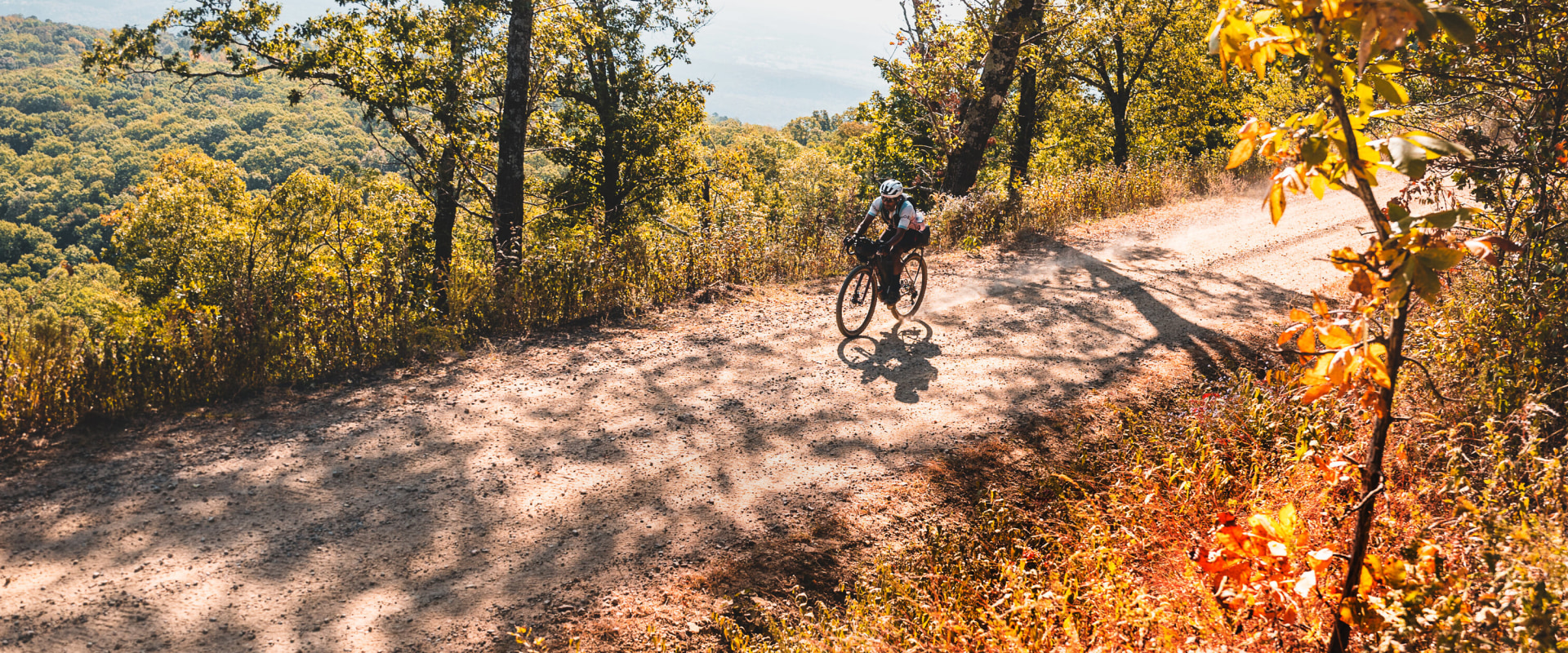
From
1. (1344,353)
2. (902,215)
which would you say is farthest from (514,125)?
(1344,353)

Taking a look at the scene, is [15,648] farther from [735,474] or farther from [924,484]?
[924,484]

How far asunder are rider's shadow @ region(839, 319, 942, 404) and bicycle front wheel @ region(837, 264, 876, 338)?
0.44ft

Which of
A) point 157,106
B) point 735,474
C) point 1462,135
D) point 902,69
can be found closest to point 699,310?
point 735,474

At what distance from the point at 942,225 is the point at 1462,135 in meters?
7.96

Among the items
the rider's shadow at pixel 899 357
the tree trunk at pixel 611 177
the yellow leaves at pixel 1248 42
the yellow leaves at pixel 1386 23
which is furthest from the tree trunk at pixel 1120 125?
the yellow leaves at pixel 1386 23

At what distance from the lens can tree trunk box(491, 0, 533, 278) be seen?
394 inches

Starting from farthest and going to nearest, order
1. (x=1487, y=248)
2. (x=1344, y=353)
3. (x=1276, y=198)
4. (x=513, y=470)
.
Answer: (x=513, y=470)
(x=1344, y=353)
(x=1276, y=198)
(x=1487, y=248)

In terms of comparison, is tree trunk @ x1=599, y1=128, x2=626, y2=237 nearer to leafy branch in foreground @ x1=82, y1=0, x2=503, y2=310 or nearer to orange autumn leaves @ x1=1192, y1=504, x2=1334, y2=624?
leafy branch in foreground @ x1=82, y1=0, x2=503, y2=310

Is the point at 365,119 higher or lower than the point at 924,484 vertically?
higher

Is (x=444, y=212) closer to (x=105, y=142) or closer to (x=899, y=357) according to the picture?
(x=899, y=357)

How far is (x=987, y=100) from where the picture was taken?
1372 centimetres

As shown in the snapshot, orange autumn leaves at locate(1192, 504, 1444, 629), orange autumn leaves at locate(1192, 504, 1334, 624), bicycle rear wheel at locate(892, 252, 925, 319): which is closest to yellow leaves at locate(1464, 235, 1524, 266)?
orange autumn leaves at locate(1192, 504, 1444, 629)

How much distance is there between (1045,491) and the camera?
5539 millimetres

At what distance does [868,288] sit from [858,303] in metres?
0.22
